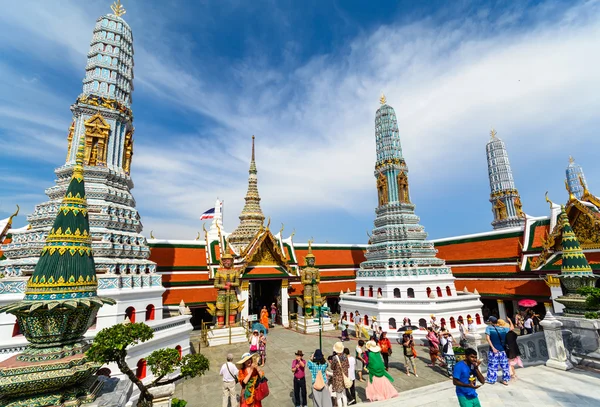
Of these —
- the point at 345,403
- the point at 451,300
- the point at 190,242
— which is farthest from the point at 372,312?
the point at 190,242

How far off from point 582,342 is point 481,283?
15213 mm

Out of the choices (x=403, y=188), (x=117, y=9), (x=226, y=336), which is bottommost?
(x=226, y=336)

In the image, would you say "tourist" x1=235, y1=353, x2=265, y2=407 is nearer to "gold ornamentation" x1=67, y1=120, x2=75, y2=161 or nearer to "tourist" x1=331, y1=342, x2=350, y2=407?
"tourist" x1=331, y1=342, x2=350, y2=407

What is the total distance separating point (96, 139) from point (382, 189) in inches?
825

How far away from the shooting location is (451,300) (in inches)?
755

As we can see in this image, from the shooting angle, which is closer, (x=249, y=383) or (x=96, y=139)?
(x=249, y=383)

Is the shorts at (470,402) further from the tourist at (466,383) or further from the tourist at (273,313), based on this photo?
the tourist at (273,313)

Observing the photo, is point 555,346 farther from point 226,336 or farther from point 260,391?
point 226,336

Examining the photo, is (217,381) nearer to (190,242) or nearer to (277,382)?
(277,382)

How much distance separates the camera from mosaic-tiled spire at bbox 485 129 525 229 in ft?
124

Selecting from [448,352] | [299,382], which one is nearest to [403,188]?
[448,352]

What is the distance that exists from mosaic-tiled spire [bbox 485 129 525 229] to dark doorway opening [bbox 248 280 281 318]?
31424mm

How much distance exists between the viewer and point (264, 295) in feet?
91.7

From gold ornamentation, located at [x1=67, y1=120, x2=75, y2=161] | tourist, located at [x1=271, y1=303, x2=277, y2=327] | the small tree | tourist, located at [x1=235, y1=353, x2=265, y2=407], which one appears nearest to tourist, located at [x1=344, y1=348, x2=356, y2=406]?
tourist, located at [x1=235, y1=353, x2=265, y2=407]
